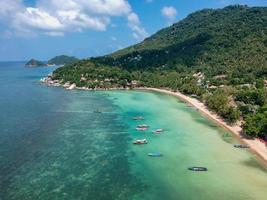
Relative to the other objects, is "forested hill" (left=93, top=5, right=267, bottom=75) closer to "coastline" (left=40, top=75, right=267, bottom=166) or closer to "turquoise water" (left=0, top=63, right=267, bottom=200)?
"coastline" (left=40, top=75, right=267, bottom=166)

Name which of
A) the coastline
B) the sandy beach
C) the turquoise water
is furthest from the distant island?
the turquoise water

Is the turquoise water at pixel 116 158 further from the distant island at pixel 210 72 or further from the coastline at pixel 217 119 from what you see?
the distant island at pixel 210 72

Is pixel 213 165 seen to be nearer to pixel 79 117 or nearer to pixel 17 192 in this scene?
pixel 17 192

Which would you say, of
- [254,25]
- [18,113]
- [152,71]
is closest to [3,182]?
[18,113]

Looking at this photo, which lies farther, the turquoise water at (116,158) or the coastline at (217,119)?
the coastline at (217,119)

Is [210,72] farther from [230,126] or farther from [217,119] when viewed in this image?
[230,126]

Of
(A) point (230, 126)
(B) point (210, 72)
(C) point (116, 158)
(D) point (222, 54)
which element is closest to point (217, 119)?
(A) point (230, 126)

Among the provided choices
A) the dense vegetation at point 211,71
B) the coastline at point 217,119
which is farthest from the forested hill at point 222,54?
the coastline at point 217,119
